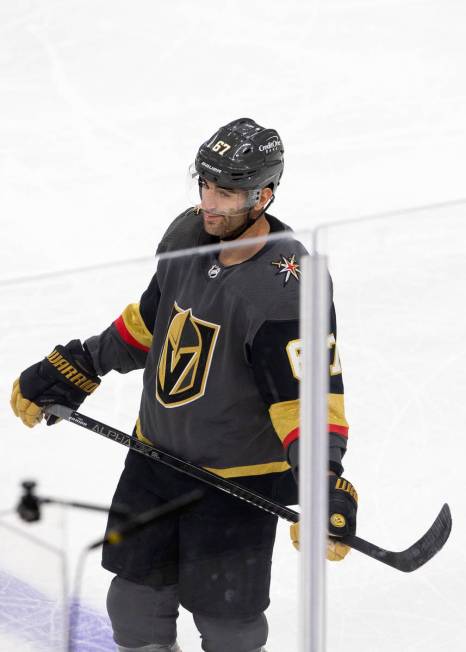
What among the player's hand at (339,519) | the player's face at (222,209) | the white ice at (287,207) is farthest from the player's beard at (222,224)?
the player's hand at (339,519)

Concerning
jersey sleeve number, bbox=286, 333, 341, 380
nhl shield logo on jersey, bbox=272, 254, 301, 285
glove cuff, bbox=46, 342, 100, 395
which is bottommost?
jersey sleeve number, bbox=286, 333, 341, 380

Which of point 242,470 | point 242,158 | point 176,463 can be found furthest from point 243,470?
point 242,158

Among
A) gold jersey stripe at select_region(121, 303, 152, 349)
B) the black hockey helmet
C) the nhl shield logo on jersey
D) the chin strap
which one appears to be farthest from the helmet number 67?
the nhl shield logo on jersey

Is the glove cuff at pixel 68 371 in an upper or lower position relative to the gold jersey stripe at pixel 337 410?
upper

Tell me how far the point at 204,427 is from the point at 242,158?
0.51 metres

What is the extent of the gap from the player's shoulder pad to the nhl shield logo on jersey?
0.37 metres

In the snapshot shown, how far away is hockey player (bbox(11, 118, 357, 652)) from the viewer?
1238mm

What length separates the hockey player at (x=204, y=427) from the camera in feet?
4.06

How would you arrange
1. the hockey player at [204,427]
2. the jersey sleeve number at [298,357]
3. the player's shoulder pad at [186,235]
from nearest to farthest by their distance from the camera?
the jersey sleeve number at [298,357], the hockey player at [204,427], the player's shoulder pad at [186,235]

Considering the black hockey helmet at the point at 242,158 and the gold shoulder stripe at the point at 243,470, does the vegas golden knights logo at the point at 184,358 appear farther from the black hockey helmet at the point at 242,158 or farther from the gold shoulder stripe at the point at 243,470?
the black hockey helmet at the point at 242,158

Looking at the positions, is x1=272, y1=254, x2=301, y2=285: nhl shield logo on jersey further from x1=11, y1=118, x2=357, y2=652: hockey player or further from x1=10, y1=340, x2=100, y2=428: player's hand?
x1=10, y1=340, x2=100, y2=428: player's hand

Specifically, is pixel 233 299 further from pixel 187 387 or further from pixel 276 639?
pixel 276 639

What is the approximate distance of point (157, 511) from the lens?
1.38 m

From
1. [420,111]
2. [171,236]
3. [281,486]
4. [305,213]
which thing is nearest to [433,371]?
[281,486]
